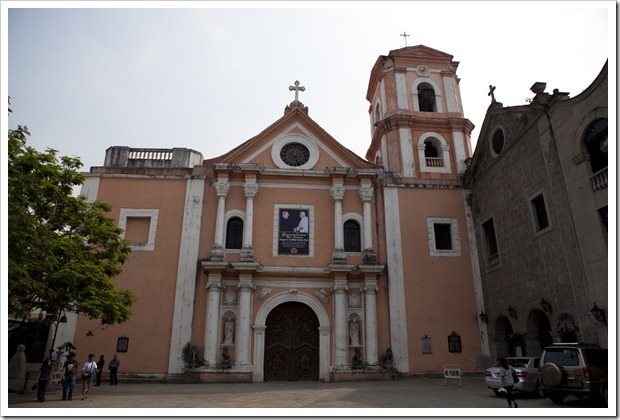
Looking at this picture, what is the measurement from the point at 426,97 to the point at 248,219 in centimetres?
1153

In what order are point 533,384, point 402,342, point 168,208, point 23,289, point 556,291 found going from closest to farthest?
point 23,289, point 533,384, point 556,291, point 402,342, point 168,208

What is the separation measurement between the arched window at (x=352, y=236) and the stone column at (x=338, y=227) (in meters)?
0.56

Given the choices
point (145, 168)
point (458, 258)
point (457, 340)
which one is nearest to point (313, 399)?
point (457, 340)

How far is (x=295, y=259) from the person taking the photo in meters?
17.9

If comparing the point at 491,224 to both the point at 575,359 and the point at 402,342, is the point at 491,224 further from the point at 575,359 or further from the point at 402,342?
the point at 575,359

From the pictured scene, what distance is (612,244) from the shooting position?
838cm

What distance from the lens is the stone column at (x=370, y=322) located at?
16531 millimetres

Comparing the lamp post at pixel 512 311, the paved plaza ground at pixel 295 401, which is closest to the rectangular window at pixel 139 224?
the paved plaza ground at pixel 295 401

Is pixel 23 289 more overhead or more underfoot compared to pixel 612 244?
more underfoot

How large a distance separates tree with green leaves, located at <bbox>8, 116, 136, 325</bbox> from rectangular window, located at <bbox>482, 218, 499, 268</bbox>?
13.4m

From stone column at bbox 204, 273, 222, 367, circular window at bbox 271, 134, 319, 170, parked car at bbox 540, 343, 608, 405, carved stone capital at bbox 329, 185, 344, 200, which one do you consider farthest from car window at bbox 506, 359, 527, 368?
circular window at bbox 271, 134, 319, 170

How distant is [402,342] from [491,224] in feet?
19.6

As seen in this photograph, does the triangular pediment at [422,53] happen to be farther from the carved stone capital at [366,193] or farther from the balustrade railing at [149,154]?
the balustrade railing at [149,154]

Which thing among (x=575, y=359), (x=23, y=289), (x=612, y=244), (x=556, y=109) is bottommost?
(x=575, y=359)
